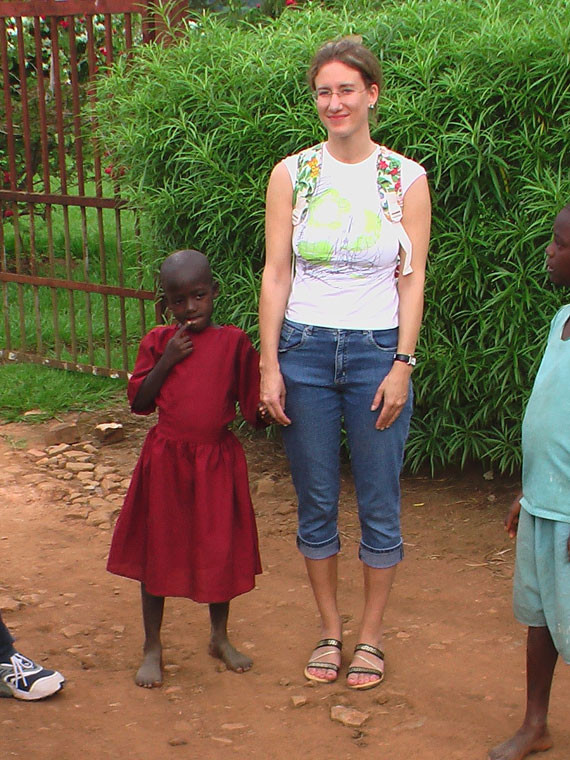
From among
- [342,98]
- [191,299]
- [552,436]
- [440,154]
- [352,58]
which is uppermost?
[352,58]

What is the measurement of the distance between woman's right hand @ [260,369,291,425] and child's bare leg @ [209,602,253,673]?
2.23 feet

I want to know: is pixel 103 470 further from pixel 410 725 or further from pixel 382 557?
pixel 410 725

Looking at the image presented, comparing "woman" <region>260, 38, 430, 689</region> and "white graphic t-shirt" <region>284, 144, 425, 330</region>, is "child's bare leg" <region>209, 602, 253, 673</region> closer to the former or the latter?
"woman" <region>260, 38, 430, 689</region>

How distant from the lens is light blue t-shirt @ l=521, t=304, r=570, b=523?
2561mm

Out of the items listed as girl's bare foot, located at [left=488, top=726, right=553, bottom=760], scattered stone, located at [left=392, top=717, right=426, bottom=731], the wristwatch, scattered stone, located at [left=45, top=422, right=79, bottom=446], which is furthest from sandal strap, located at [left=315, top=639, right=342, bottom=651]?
scattered stone, located at [left=45, top=422, right=79, bottom=446]

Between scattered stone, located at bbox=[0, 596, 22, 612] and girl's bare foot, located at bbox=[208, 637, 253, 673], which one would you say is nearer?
girl's bare foot, located at bbox=[208, 637, 253, 673]

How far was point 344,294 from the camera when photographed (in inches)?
118

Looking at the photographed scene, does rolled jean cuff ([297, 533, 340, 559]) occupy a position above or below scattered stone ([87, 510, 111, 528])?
above

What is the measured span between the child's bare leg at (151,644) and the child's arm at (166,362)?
600 mm

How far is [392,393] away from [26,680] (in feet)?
4.52

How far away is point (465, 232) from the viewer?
4.21 m

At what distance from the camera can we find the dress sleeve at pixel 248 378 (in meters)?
3.18

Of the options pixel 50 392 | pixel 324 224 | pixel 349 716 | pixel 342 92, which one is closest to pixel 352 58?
pixel 342 92

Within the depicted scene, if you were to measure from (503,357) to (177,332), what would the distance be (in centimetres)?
162
